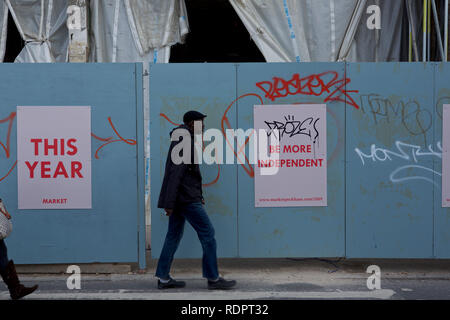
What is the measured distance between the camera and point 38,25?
774cm

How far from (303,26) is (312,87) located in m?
2.37

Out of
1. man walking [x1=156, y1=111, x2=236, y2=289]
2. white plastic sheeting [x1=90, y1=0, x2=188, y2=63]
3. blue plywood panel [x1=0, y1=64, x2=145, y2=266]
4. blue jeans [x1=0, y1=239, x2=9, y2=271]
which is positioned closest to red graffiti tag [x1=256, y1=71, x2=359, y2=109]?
man walking [x1=156, y1=111, x2=236, y2=289]

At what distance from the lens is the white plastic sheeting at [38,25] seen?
7668mm

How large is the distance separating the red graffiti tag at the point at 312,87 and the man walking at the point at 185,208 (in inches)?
42.7

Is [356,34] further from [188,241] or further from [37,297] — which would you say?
[37,297]

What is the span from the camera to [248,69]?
5.59m

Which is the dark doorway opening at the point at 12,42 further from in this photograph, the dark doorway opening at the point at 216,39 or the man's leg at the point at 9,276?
the man's leg at the point at 9,276

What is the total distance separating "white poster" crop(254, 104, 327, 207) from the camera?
5.62 meters

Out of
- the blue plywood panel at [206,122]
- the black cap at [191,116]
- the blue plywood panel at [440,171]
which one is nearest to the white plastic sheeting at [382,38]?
the blue plywood panel at [440,171]

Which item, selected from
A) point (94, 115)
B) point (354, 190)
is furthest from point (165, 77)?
point (354, 190)

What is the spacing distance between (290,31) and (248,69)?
2292 millimetres

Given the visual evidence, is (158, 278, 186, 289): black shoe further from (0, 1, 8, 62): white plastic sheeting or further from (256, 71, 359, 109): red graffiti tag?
(0, 1, 8, 62): white plastic sheeting

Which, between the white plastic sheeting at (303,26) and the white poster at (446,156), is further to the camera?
the white plastic sheeting at (303,26)
